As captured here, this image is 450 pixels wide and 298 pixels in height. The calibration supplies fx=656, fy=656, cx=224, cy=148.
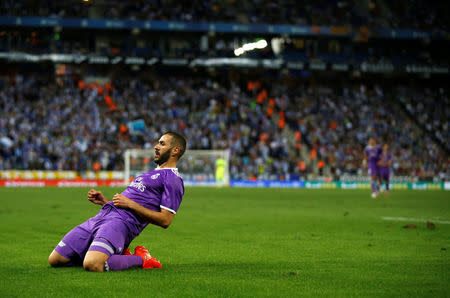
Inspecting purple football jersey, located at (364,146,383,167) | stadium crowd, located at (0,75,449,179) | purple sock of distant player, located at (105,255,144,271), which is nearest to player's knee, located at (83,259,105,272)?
purple sock of distant player, located at (105,255,144,271)

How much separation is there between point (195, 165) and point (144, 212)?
35.3 meters

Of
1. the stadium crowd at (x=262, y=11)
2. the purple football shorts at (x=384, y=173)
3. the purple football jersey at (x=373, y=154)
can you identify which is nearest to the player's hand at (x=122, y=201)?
the purple football jersey at (x=373, y=154)

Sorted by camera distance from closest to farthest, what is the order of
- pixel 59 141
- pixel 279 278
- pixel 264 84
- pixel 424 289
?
pixel 424 289 → pixel 279 278 → pixel 59 141 → pixel 264 84

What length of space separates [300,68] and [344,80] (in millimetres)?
5136

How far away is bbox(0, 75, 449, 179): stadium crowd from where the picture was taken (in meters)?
42.1

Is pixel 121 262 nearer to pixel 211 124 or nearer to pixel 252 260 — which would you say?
pixel 252 260

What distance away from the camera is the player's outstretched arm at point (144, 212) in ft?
24.5

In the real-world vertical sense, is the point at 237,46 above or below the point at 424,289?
above

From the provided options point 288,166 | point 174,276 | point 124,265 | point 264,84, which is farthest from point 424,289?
point 264,84

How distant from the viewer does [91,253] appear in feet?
24.2

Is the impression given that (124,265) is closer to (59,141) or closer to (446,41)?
(59,141)

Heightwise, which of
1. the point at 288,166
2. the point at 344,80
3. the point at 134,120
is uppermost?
the point at 344,80

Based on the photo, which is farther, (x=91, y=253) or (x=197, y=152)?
(x=197, y=152)

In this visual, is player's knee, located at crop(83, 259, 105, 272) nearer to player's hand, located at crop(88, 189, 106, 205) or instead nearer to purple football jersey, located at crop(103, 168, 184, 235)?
purple football jersey, located at crop(103, 168, 184, 235)
